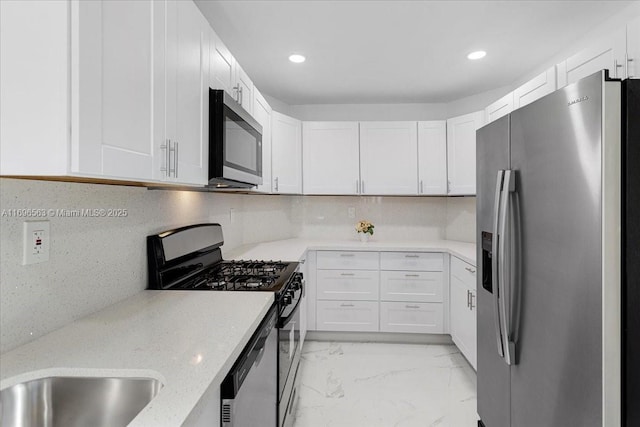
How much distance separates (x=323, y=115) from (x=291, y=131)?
62cm

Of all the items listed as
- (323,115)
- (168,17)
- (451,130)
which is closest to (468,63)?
(451,130)

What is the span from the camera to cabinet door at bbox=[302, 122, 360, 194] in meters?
3.64

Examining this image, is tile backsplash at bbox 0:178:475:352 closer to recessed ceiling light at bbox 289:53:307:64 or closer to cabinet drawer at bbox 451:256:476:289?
recessed ceiling light at bbox 289:53:307:64

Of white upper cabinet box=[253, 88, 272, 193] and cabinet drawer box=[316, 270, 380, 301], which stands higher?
white upper cabinet box=[253, 88, 272, 193]

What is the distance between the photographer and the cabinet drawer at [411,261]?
3.31 m

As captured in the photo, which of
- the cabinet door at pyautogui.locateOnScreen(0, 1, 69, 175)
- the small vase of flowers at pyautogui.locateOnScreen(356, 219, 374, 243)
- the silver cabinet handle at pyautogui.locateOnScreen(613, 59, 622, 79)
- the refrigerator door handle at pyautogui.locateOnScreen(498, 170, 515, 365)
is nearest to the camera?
the cabinet door at pyautogui.locateOnScreen(0, 1, 69, 175)

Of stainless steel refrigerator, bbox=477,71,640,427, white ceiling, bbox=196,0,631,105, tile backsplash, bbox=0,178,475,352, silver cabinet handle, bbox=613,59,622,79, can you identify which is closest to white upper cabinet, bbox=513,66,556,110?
white ceiling, bbox=196,0,631,105

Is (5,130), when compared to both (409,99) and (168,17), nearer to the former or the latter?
(168,17)

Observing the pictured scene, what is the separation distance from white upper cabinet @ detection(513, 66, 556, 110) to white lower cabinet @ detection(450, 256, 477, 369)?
3.98ft

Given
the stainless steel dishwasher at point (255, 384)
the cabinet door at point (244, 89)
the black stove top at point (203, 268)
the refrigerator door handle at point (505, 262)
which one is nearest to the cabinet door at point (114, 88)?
the stainless steel dishwasher at point (255, 384)

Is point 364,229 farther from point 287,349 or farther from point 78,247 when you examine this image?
point 78,247

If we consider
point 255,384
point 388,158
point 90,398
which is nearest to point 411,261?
point 388,158

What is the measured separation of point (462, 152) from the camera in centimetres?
336

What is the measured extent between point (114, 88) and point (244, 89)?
4.65 ft
